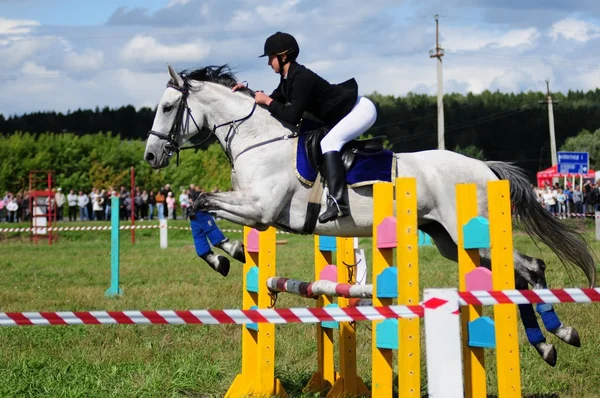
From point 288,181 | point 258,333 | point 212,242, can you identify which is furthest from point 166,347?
point 288,181

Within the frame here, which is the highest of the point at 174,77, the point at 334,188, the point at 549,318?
the point at 174,77

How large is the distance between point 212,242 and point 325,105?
54.7 inches

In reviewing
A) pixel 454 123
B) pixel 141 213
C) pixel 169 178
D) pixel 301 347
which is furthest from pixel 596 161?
pixel 301 347

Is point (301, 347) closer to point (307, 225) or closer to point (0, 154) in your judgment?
point (307, 225)

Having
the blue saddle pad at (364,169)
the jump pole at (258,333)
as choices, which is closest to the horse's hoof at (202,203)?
the jump pole at (258,333)

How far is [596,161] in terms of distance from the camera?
69188 millimetres

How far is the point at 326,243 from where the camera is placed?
6.31 m

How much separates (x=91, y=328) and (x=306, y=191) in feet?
11.5

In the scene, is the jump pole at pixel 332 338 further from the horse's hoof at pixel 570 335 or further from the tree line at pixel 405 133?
the tree line at pixel 405 133

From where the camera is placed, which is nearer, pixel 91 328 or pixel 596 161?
pixel 91 328

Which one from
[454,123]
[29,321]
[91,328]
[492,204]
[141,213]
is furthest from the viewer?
[454,123]

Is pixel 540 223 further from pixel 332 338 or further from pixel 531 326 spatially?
pixel 332 338

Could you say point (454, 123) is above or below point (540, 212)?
above

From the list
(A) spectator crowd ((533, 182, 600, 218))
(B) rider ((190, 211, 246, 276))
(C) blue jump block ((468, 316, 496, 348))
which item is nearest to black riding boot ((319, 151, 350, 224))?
(B) rider ((190, 211, 246, 276))
